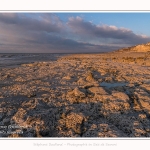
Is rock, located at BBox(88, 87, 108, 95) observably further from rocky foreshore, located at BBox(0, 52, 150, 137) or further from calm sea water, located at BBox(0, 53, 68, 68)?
calm sea water, located at BBox(0, 53, 68, 68)

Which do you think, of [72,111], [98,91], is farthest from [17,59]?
[72,111]

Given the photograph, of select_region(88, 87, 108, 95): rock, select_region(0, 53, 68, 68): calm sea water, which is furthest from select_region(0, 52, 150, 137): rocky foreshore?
select_region(0, 53, 68, 68): calm sea water

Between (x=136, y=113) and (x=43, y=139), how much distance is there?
3071mm

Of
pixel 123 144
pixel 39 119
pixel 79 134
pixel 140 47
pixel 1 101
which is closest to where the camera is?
pixel 123 144

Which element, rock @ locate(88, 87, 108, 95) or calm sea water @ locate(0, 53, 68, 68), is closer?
rock @ locate(88, 87, 108, 95)

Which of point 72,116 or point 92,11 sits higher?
point 92,11

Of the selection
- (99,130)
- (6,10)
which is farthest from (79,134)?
(6,10)

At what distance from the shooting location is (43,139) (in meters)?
4.23

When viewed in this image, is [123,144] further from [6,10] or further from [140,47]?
[140,47]

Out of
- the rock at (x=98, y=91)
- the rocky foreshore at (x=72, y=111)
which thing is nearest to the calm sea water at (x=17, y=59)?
the rocky foreshore at (x=72, y=111)

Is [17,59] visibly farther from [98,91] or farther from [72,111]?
[72,111]

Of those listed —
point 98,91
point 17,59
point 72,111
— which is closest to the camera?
point 72,111

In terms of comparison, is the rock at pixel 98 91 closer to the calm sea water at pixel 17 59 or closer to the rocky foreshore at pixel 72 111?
the rocky foreshore at pixel 72 111

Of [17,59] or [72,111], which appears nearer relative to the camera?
[72,111]
